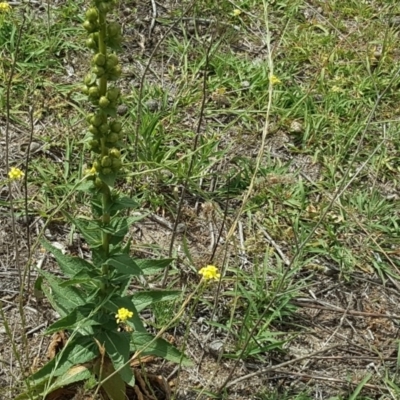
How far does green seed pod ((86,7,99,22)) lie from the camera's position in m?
1.93

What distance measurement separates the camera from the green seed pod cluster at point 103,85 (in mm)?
1952

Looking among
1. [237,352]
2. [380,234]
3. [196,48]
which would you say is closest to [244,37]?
[196,48]

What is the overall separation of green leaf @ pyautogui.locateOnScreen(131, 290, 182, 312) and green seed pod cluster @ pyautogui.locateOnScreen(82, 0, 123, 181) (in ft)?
1.68

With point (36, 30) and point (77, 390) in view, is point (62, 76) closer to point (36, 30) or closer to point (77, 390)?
point (36, 30)

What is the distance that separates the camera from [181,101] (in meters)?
4.02

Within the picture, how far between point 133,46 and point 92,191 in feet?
7.59

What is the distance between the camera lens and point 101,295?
7.92 ft

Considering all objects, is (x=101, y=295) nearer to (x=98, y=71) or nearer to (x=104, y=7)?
(x=98, y=71)

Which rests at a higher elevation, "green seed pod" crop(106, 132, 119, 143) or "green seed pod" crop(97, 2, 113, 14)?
"green seed pod" crop(97, 2, 113, 14)

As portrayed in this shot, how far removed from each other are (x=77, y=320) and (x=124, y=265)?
0.29 m

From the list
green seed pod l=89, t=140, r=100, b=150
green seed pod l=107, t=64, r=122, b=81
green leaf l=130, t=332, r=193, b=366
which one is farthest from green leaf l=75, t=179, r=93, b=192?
green leaf l=130, t=332, r=193, b=366

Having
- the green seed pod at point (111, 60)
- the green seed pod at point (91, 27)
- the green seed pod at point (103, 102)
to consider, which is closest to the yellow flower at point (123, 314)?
the green seed pod at point (103, 102)

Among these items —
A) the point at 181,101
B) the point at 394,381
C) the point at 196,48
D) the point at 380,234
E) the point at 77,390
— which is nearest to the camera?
the point at 77,390

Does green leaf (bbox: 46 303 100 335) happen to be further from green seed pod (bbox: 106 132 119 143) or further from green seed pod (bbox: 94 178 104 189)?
green seed pod (bbox: 106 132 119 143)
